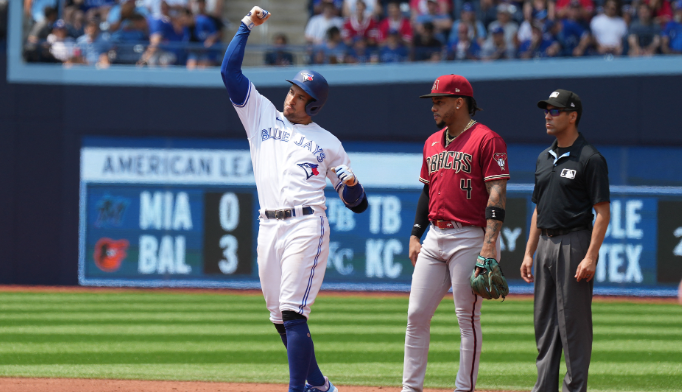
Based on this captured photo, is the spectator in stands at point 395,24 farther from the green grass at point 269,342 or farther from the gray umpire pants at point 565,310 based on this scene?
the gray umpire pants at point 565,310

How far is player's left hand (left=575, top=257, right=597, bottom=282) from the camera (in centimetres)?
452

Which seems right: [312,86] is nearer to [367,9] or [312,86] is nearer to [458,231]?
[458,231]

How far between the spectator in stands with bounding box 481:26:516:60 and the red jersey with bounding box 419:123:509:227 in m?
9.49

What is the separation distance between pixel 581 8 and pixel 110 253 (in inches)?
370

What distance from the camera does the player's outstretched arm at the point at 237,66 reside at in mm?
4711

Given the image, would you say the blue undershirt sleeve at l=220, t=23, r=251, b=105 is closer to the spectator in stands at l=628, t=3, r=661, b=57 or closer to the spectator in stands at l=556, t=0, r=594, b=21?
the spectator in stands at l=628, t=3, r=661, b=57

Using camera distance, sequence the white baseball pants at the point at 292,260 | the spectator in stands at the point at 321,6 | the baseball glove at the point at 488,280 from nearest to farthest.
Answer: the baseball glove at the point at 488,280 < the white baseball pants at the point at 292,260 < the spectator in stands at the point at 321,6

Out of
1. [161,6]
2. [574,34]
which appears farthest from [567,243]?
[161,6]

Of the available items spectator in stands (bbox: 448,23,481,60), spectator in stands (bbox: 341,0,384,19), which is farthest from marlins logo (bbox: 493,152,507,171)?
spectator in stands (bbox: 341,0,384,19)

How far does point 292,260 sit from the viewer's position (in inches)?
181

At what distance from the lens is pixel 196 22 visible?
15312 mm

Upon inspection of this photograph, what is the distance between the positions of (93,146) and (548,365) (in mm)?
10957

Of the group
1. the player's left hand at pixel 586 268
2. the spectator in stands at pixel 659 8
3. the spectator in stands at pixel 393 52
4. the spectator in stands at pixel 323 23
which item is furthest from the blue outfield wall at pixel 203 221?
the player's left hand at pixel 586 268

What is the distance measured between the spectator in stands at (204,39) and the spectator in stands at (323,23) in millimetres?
1780
